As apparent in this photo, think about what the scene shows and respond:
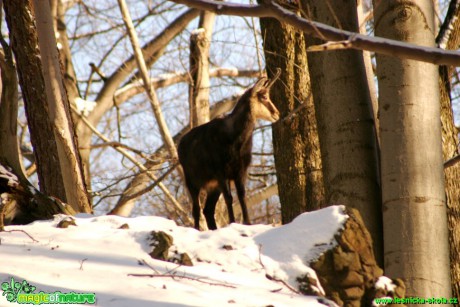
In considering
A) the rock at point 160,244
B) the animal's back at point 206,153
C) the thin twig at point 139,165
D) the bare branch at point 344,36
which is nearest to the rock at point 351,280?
the rock at point 160,244

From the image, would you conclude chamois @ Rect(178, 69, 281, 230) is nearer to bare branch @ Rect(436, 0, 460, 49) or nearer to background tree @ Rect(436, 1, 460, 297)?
background tree @ Rect(436, 1, 460, 297)

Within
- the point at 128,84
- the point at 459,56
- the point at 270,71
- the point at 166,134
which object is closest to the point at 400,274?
the point at 459,56

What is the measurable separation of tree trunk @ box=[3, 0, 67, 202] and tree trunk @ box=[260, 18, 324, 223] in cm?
255

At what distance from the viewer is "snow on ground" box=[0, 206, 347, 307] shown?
3.91 m

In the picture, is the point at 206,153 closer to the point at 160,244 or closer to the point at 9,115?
the point at 9,115

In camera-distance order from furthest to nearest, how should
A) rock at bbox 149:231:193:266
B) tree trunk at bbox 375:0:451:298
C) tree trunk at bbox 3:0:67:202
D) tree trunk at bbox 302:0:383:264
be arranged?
tree trunk at bbox 3:0:67:202
tree trunk at bbox 302:0:383:264
tree trunk at bbox 375:0:451:298
rock at bbox 149:231:193:266

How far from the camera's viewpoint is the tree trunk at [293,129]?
649cm

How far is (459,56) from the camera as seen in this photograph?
11.0 ft

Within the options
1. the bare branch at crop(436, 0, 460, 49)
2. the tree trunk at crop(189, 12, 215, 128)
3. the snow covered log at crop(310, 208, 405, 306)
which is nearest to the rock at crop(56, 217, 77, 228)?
the snow covered log at crop(310, 208, 405, 306)

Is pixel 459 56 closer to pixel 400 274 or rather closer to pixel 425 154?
pixel 425 154

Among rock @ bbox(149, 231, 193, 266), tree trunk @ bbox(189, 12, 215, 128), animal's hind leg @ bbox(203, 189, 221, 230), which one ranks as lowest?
rock @ bbox(149, 231, 193, 266)

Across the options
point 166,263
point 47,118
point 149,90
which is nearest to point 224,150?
point 47,118

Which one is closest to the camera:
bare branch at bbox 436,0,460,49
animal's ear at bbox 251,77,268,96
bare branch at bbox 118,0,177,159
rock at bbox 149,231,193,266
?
rock at bbox 149,231,193,266

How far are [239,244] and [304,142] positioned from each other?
214 cm
